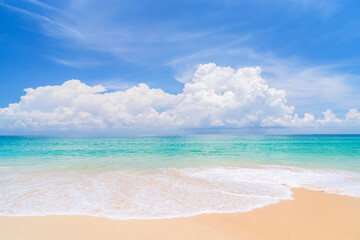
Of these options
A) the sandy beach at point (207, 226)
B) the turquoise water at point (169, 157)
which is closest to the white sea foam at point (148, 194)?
the sandy beach at point (207, 226)

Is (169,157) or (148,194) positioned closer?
(148,194)

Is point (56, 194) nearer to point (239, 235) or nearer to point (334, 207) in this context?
point (239, 235)

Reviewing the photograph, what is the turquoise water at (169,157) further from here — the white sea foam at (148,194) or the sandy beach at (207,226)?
the sandy beach at (207,226)

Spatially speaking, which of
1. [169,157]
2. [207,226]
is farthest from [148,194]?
[169,157]

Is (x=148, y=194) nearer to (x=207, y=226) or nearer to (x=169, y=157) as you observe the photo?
(x=207, y=226)

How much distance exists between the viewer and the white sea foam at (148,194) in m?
6.58

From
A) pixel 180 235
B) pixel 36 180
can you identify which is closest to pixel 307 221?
pixel 180 235

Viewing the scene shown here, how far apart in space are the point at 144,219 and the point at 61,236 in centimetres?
216

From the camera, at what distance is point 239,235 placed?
199 inches

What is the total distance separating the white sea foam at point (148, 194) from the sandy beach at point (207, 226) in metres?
0.47

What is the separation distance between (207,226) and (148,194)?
3.57m

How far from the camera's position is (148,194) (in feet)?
27.4

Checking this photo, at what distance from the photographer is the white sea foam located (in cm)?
658

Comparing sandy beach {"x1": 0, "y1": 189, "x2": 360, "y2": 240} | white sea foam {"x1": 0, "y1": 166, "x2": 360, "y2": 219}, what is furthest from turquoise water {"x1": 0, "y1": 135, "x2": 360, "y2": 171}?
sandy beach {"x1": 0, "y1": 189, "x2": 360, "y2": 240}
